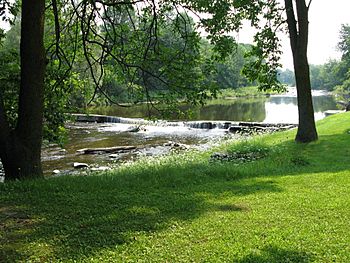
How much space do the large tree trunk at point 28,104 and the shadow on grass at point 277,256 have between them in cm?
478

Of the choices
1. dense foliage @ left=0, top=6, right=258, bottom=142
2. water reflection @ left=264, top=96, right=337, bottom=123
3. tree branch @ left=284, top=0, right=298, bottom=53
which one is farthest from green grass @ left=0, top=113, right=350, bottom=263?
water reflection @ left=264, top=96, right=337, bottom=123

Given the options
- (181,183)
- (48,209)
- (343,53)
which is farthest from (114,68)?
(343,53)

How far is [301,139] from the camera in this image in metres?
14.6

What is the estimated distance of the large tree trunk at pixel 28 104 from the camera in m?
6.93

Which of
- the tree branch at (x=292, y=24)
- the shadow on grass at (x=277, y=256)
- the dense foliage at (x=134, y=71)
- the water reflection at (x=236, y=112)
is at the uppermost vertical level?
the tree branch at (x=292, y=24)

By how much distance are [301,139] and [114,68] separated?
844 cm

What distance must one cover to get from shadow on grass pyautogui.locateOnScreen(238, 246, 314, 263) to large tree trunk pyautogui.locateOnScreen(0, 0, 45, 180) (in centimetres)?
478

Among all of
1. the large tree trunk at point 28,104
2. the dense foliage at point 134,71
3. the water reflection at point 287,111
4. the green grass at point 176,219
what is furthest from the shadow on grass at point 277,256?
the water reflection at point 287,111

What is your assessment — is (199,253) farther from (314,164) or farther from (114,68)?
(314,164)

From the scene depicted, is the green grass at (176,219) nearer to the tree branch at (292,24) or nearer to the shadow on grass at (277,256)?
the shadow on grass at (277,256)

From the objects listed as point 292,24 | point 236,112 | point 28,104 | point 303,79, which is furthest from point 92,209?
point 236,112

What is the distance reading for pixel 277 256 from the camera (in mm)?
4051

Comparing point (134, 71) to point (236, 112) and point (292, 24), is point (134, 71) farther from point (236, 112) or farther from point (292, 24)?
point (236, 112)

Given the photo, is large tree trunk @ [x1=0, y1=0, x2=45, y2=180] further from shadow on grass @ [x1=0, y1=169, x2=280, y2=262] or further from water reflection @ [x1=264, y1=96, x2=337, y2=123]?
water reflection @ [x1=264, y1=96, x2=337, y2=123]
